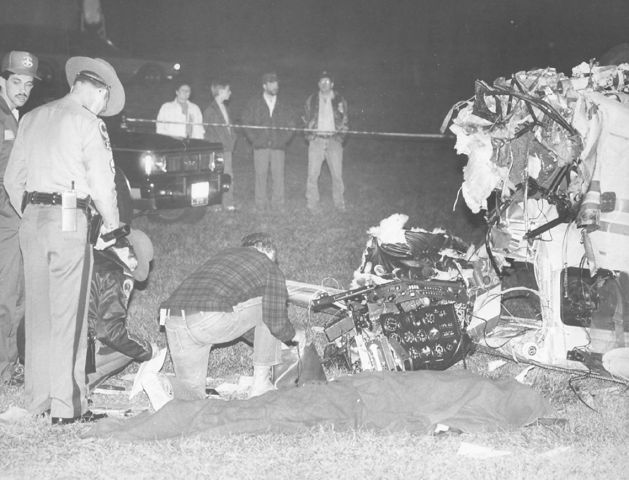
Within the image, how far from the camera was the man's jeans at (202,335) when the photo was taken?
564cm

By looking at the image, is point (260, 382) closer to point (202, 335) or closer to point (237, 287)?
point (202, 335)

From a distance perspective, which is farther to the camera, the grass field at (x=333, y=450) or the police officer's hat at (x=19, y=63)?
the police officer's hat at (x=19, y=63)

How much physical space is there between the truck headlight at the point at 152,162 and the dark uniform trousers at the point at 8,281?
4201mm

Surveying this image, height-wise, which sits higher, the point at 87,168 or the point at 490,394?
the point at 87,168

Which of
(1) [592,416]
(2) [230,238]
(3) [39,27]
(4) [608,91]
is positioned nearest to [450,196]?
(2) [230,238]

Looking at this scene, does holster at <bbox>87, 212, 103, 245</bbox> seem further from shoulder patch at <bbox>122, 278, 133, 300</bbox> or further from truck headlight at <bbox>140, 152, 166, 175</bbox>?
truck headlight at <bbox>140, 152, 166, 175</bbox>

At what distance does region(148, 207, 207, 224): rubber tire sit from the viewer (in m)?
11.8

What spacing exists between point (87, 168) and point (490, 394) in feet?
9.38

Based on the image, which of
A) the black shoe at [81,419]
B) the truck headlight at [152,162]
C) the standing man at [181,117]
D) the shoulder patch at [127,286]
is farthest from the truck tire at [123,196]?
the black shoe at [81,419]

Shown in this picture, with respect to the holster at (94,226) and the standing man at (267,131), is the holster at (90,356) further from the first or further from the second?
the standing man at (267,131)

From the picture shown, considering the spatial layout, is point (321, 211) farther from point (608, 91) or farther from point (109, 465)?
point (109, 465)

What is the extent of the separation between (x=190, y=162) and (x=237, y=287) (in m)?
5.53

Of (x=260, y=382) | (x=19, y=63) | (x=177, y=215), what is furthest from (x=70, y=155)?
(x=177, y=215)

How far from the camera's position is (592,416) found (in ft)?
18.2
